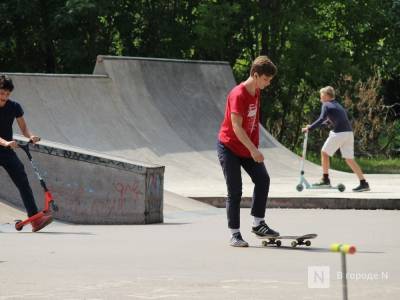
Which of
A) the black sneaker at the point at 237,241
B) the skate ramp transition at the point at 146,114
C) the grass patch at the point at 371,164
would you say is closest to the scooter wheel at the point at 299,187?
the skate ramp transition at the point at 146,114

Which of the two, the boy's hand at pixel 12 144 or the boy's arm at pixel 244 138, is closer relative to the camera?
the boy's arm at pixel 244 138

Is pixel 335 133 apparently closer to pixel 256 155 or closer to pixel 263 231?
pixel 263 231

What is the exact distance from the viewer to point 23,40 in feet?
93.0

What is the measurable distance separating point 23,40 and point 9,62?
1.10 meters

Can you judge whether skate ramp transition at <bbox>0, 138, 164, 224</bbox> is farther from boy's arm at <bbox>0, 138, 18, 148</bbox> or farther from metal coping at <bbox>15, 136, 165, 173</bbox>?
boy's arm at <bbox>0, 138, 18, 148</bbox>

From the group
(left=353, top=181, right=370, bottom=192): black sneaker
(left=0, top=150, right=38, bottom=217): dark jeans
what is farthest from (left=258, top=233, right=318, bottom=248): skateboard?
(left=353, top=181, right=370, bottom=192): black sneaker

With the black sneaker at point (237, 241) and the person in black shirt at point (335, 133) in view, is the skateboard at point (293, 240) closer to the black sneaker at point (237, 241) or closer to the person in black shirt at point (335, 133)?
the black sneaker at point (237, 241)

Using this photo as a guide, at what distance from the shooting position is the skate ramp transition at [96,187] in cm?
1316

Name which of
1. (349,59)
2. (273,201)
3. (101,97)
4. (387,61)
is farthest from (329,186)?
(387,61)

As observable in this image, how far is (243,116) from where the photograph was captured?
33.1 feet

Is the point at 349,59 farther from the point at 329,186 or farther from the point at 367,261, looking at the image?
the point at 367,261

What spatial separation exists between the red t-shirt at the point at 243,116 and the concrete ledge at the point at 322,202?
4.88 metres

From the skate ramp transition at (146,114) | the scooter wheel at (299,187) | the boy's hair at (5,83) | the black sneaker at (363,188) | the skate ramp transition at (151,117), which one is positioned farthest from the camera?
the skate ramp transition at (146,114)

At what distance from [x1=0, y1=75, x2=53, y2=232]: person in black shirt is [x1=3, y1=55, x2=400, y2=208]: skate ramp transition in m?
5.12
